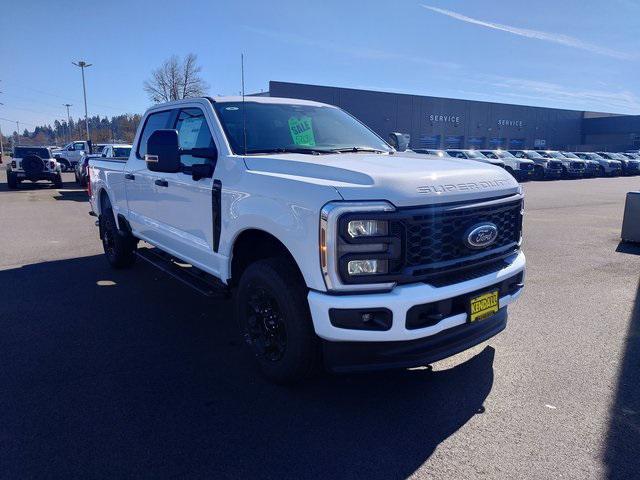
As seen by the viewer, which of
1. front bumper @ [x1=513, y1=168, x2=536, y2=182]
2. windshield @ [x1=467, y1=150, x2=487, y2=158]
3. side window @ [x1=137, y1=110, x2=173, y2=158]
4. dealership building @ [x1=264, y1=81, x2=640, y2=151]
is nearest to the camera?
side window @ [x1=137, y1=110, x2=173, y2=158]

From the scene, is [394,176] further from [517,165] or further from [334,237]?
[517,165]

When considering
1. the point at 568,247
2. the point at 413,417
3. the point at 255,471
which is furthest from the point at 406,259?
the point at 568,247

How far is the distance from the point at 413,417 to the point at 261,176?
6.27ft

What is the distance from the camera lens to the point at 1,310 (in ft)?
16.8

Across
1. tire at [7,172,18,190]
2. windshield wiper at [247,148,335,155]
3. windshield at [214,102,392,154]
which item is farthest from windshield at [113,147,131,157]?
windshield wiper at [247,148,335,155]

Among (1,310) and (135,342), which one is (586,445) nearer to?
(135,342)

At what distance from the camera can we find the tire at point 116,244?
655 centimetres

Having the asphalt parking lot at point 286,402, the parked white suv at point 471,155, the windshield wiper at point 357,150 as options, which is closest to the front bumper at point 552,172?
the parked white suv at point 471,155

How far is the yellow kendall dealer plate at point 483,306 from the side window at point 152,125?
363 cm

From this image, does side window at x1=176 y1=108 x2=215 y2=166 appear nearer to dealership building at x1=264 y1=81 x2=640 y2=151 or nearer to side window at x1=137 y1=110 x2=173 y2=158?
side window at x1=137 y1=110 x2=173 y2=158

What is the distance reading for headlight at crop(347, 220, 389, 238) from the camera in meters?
2.78

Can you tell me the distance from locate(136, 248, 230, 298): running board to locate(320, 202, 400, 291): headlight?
1.53 meters

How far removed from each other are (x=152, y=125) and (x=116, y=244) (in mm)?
1954

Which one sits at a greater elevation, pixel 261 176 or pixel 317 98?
pixel 317 98
